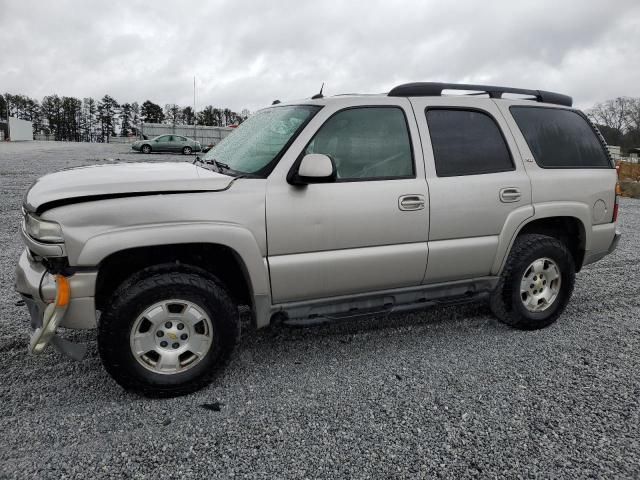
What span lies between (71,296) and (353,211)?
1738mm

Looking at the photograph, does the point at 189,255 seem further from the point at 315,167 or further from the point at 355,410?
the point at 355,410

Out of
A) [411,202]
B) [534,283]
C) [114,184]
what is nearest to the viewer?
[114,184]

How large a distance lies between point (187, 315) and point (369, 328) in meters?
1.70

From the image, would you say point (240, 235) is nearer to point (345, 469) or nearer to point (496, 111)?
point (345, 469)

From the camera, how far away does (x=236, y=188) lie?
291 cm

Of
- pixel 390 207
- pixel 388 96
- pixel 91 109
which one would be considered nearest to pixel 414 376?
pixel 390 207

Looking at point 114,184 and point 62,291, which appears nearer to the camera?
point 62,291

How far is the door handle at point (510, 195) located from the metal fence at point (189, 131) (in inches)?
1683

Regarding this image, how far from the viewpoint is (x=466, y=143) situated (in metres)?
3.62

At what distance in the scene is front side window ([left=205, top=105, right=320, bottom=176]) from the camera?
10.3 ft

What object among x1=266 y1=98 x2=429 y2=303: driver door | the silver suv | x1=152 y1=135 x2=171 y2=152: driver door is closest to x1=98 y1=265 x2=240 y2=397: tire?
the silver suv

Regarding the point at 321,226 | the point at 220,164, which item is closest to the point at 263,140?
the point at 220,164

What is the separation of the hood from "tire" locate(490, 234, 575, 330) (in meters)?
2.39

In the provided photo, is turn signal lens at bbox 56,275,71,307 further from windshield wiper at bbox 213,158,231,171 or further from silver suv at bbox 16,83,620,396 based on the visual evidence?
windshield wiper at bbox 213,158,231,171
